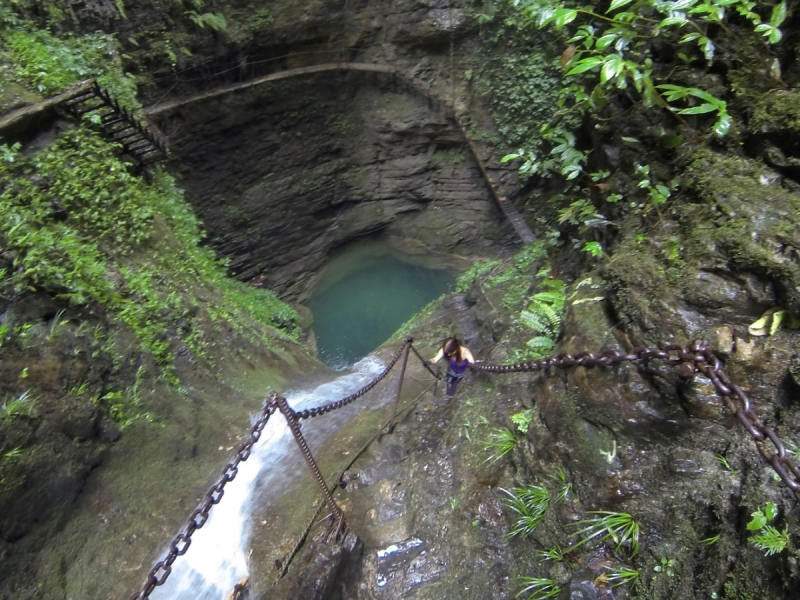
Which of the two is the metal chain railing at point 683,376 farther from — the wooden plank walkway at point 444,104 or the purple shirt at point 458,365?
the wooden plank walkway at point 444,104

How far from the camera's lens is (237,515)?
4949 mm

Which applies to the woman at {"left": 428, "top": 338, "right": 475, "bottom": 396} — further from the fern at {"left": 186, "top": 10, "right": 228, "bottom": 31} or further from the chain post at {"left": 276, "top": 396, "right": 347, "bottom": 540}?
the fern at {"left": 186, "top": 10, "right": 228, "bottom": 31}

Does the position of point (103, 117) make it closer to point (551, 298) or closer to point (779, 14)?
point (551, 298)

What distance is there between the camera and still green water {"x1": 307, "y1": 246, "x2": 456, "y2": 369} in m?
12.9

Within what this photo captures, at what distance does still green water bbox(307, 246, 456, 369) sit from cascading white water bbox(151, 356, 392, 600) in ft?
17.8

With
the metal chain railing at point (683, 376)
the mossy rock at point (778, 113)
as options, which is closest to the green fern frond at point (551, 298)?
the metal chain railing at point (683, 376)

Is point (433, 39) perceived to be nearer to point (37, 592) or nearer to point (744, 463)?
point (744, 463)

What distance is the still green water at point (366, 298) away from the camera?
12852 mm

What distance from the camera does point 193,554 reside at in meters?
4.66

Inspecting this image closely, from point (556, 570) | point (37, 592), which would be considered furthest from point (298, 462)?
point (556, 570)

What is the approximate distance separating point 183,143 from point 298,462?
25.5 ft

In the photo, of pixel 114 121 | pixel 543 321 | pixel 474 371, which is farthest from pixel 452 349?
pixel 114 121

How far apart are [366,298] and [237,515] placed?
938cm

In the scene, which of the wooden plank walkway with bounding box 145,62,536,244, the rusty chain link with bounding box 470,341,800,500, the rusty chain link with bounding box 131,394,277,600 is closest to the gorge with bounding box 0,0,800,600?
the rusty chain link with bounding box 470,341,800,500
